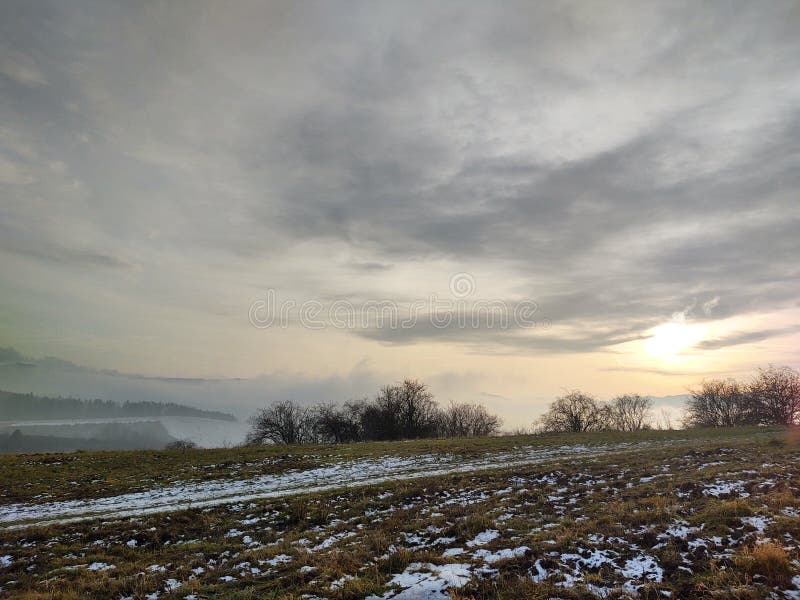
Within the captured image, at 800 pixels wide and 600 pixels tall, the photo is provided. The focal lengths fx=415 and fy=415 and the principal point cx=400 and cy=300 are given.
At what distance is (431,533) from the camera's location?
11992 mm

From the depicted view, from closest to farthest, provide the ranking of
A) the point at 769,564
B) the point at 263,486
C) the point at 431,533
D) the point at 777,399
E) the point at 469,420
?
1. the point at 769,564
2. the point at 431,533
3. the point at 263,486
4. the point at 777,399
5. the point at 469,420

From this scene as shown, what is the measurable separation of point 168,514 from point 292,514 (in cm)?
535

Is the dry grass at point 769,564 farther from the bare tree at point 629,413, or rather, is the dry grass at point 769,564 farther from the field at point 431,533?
the bare tree at point 629,413

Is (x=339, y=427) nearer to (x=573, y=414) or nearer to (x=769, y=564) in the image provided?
(x=573, y=414)

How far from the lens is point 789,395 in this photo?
Result: 83.6 metres

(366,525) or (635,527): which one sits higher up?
(635,527)

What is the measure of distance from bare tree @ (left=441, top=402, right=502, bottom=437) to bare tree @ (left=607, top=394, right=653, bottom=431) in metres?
31.2

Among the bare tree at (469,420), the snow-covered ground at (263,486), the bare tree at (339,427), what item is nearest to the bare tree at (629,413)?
the bare tree at (469,420)

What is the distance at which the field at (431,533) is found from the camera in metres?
8.07

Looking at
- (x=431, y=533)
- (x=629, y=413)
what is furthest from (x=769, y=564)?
(x=629, y=413)

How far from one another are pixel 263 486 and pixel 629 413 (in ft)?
383

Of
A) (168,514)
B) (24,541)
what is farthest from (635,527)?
(24,541)

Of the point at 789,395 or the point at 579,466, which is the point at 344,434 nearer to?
the point at 579,466

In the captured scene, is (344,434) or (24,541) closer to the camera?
(24,541)
